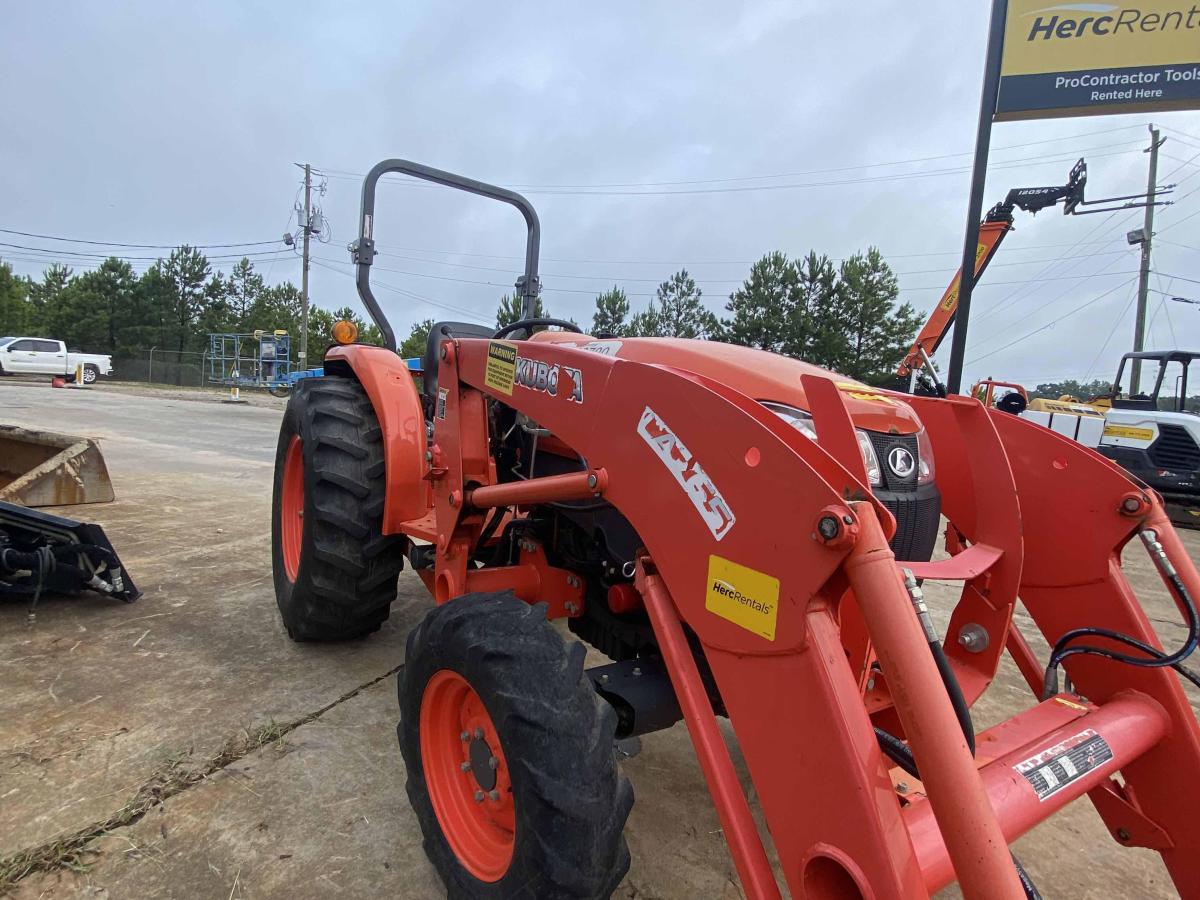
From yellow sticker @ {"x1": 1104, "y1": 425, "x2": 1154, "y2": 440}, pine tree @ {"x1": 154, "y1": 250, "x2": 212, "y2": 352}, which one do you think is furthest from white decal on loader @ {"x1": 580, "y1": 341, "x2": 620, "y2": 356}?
pine tree @ {"x1": 154, "y1": 250, "x2": 212, "y2": 352}

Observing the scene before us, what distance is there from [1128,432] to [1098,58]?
5.39m

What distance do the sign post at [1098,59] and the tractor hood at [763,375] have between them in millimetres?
5712

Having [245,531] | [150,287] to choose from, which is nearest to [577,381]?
[245,531]

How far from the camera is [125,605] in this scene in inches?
142

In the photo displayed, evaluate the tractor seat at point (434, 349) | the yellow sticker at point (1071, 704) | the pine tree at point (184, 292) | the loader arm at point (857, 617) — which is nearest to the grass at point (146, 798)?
the loader arm at point (857, 617)

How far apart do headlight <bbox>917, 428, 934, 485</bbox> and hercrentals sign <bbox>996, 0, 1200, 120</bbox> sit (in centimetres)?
751

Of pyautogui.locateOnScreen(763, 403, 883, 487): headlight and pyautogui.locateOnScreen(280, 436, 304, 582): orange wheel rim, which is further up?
pyautogui.locateOnScreen(763, 403, 883, 487): headlight

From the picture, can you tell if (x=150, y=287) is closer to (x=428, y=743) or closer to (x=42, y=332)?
(x=42, y=332)

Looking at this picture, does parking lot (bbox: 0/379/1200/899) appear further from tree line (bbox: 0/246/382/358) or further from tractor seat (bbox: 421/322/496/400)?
tree line (bbox: 0/246/382/358)

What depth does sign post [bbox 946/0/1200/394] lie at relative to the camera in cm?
734

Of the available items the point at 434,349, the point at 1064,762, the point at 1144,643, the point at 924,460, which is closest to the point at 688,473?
the point at 924,460

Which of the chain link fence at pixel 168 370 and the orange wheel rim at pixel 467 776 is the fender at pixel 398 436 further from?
the chain link fence at pixel 168 370

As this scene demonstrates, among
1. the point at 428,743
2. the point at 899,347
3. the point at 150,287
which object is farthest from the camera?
the point at 150,287

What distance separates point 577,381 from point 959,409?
3.45ft
